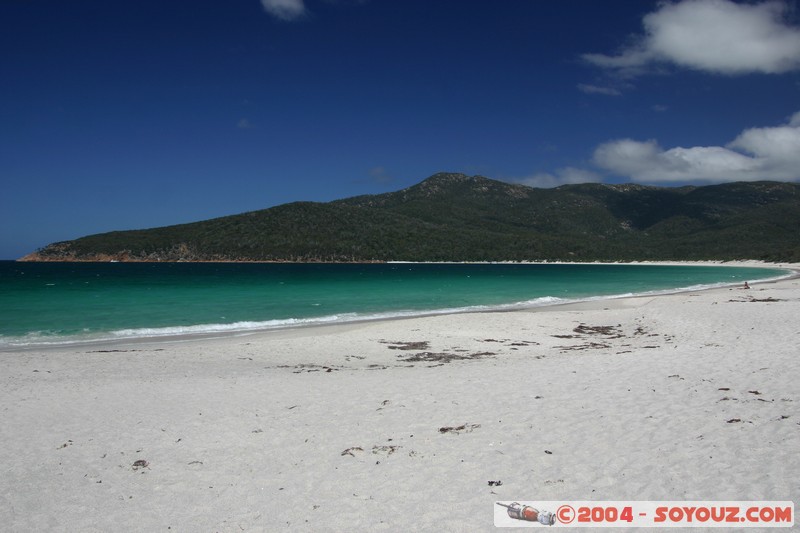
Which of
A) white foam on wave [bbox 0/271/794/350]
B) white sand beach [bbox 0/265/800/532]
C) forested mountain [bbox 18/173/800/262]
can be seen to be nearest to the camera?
white sand beach [bbox 0/265/800/532]

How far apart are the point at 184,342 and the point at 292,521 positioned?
1491cm

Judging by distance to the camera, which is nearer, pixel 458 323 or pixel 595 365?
pixel 595 365

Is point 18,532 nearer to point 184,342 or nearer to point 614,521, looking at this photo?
point 614,521

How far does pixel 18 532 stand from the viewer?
16.4ft

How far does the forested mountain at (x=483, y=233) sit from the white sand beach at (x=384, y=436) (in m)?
113

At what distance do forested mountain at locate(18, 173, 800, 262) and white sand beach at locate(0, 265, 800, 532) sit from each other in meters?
113

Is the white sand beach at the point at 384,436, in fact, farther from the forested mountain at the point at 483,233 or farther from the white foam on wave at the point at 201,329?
the forested mountain at the point at 483,233

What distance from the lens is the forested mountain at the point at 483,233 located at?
12738 cm

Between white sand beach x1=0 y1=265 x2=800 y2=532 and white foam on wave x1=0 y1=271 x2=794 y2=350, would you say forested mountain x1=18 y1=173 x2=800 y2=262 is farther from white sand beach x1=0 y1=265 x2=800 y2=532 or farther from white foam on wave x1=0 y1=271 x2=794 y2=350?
white sand beach x1=0 y1=265 x2=800 y2=532

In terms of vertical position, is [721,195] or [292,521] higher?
[721,195]

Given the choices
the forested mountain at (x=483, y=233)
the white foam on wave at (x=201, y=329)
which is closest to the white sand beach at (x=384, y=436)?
the white foam on wave at (x=201, y=329)

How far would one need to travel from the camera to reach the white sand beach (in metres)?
5.25

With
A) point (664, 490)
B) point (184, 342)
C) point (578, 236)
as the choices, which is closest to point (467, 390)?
point (664, 490)

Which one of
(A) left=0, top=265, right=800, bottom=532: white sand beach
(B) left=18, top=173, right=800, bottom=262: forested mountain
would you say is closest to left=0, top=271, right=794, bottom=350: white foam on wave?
(A) left=0, top=265, right=800, bottom=532: white sand beach
